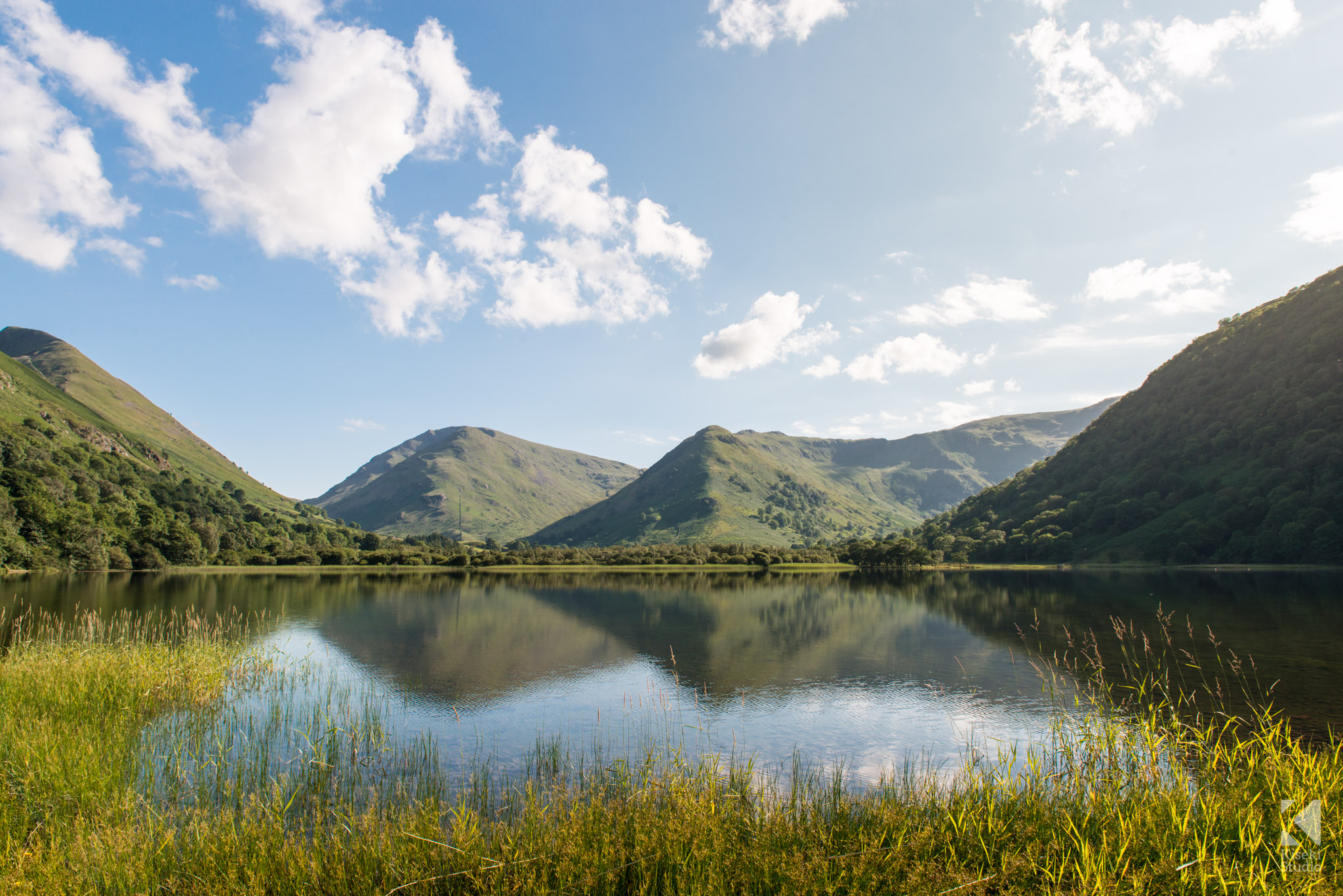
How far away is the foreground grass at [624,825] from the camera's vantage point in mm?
8641

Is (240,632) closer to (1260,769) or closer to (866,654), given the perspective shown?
(866,654)

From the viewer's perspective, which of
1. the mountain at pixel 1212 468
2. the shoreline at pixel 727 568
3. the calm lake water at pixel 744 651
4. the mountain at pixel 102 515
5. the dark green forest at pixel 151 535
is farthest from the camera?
the mountain at pixel 1212 468

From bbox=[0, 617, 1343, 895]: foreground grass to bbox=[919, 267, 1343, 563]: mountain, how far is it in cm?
14354

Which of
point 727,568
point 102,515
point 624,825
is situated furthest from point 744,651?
point 102,515

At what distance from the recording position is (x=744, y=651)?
41.9 meters

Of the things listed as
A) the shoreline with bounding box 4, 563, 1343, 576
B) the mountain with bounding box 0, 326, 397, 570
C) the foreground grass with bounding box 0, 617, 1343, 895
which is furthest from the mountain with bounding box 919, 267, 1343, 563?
the mountain with bounding box 0, 326, 397, 570

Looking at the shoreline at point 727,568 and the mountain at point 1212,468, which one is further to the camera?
the mountain at point 1212,468

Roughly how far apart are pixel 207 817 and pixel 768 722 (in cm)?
1765

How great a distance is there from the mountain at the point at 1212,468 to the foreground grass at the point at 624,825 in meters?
144

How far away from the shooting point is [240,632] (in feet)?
133

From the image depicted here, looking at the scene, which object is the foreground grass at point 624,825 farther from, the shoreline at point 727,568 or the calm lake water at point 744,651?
the shoreline at point 727,568

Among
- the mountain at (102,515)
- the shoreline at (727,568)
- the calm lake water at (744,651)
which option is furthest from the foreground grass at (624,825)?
the shoreline at (727,568)

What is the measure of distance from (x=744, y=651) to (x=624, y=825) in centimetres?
3230

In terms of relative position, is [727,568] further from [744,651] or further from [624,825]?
[624,825]
